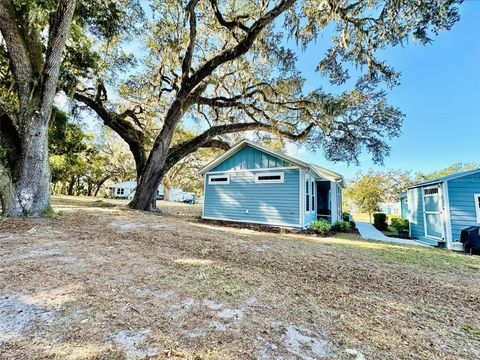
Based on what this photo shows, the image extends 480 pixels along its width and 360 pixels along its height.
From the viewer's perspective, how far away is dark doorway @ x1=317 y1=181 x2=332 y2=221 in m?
13.1

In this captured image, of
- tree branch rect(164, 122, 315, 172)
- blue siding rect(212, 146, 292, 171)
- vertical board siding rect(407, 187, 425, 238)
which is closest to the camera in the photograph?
blue siding rect(212, 146, 292, 171)

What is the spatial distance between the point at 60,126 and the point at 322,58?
12.3 m

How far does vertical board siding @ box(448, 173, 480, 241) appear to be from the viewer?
795cm

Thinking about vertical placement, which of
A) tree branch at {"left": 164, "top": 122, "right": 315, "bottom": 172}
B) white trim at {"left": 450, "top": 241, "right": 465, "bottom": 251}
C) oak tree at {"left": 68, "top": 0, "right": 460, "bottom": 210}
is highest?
oak tree at {"left": 68, "top": 0, "right": 460, "bottom": 210}

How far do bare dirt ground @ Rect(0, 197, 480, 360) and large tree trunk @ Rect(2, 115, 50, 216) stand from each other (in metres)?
2.02

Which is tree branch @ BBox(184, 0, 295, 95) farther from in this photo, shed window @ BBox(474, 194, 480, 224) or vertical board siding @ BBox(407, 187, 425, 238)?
vertical board siding @ BBox(407, 187, 425, 238)

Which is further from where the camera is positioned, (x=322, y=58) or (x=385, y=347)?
(x=322, y=58)

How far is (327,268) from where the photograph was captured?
3982 millimetres

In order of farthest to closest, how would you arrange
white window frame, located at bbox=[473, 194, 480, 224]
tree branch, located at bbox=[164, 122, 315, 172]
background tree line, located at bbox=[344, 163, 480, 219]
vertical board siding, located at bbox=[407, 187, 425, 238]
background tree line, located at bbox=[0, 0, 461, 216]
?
background tree line, located at bbox=[344, 163, 480, 219]
tree branch, located at bbox=[164, 122, 315, 172]
vertical board siding, located at bbox=[407, 187, 425, 238]
white window frame, located at bbox=[473, 194, 480, 224]
background tree line, located at bbox=[0, 0, 461, 216]

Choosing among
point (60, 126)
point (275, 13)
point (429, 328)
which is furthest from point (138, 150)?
point (429, 328)

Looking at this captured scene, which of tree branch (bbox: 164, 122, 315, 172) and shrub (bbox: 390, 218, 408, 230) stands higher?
tree branch (bbox: 164, 122, 315, 172)

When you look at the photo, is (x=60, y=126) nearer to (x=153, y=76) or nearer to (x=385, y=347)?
(x=153, y=76)

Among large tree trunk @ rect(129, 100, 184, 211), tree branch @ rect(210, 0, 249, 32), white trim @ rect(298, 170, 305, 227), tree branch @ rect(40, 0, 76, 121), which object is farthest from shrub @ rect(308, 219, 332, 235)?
tree branch @ rect(40, 0, 76, 121)

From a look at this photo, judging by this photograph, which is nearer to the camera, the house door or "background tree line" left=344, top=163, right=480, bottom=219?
the house door
